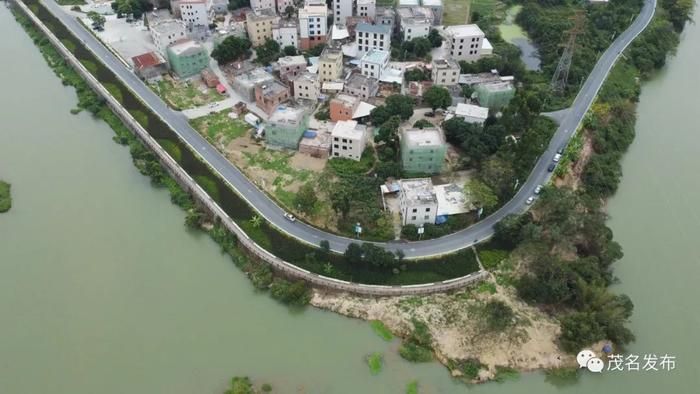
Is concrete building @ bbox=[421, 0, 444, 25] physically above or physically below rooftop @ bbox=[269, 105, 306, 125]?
above

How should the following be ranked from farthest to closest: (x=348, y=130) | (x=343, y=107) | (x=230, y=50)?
(x=230, y=50)
(x=343, y=107)
(x=348, y=130)

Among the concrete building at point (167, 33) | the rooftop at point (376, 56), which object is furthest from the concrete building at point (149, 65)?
the rooftop at point (376, 56)

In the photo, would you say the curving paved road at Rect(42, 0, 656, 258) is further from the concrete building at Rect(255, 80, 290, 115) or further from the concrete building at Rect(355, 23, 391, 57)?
the concrete building at Rect(355, 23, 391, 57)

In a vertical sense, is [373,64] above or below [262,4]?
below

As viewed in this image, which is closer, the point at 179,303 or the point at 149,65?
the point at 179,303

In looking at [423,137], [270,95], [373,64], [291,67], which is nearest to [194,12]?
[291,67]

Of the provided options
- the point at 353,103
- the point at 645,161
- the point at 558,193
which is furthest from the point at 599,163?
the point at 353,103

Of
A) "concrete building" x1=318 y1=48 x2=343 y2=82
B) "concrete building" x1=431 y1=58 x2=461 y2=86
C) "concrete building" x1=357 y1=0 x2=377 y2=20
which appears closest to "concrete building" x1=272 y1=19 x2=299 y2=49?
"concrete building" x1=318 y1=48 x2=343 y2=82

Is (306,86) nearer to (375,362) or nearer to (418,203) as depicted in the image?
(418,203)
